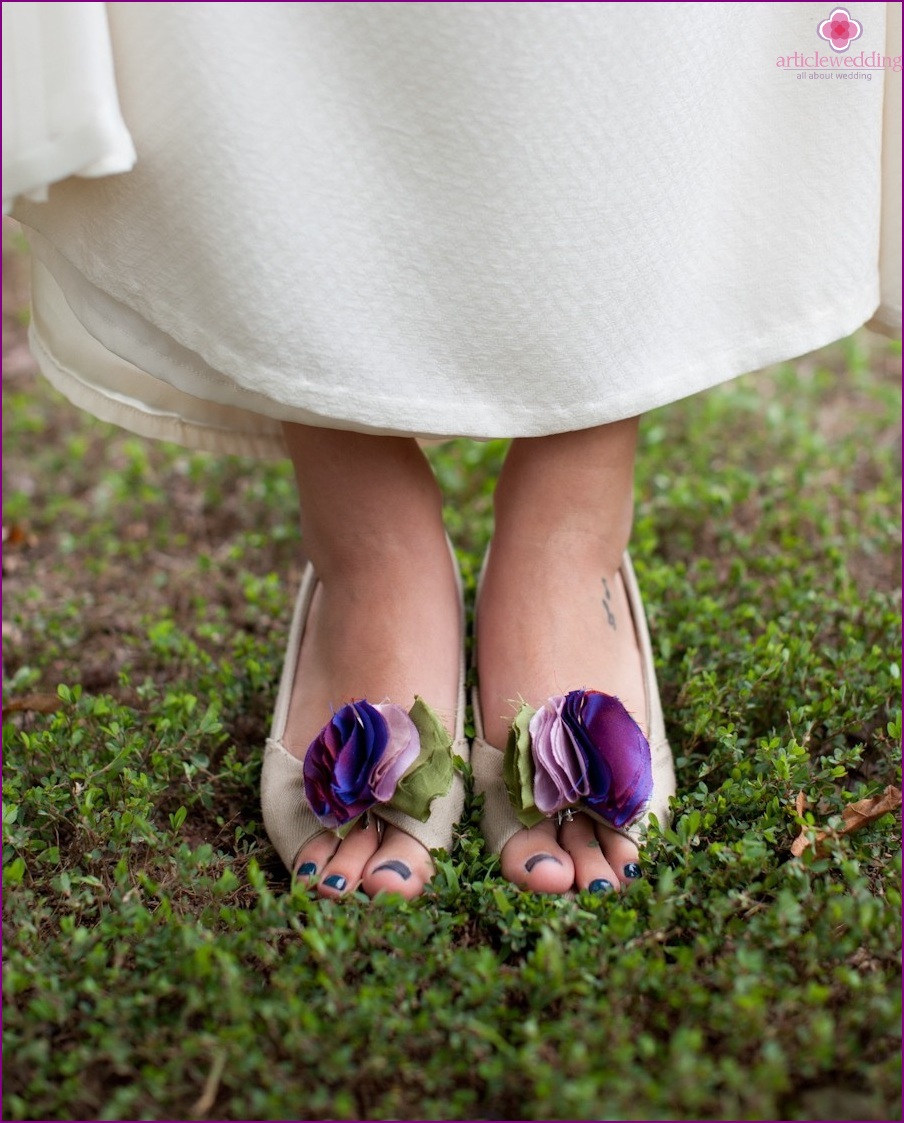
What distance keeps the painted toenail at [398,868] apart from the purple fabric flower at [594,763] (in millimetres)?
179

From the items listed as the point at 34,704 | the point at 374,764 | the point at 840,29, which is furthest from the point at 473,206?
the point at 34,704

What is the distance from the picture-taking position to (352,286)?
4.02ft

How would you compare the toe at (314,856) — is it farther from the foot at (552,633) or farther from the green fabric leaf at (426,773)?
the foot at (552,633)

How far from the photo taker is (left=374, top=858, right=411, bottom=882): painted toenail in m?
1.29

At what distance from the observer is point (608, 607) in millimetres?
1585

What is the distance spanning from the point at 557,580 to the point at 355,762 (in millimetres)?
406

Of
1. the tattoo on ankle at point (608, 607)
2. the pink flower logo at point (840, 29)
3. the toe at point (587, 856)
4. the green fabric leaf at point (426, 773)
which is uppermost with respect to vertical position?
the pink flower logo at point (840, 29)

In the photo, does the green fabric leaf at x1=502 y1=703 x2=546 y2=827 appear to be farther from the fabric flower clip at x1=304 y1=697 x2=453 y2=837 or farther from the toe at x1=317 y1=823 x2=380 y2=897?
the toe at x1=317 y1=823 x2=380 y2=897

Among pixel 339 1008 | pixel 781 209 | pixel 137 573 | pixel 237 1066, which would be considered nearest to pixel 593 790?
pixel 339 1008

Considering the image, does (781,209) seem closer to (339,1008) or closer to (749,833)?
(749,833)

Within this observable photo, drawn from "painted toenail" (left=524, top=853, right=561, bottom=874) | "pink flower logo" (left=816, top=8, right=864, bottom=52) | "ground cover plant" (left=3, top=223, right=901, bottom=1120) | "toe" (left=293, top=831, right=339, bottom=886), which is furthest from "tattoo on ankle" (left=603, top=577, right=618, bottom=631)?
"pink flower logo" (left=816, top=8, right=864, bottom=52)

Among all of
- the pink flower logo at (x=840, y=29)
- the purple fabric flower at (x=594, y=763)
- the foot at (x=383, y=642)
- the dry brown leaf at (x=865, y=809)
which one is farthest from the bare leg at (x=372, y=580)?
the pink flower logo at (x=840, y=29)

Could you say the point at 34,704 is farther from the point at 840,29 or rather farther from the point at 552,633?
the point at 840,29

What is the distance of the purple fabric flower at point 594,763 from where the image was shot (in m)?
1.31
